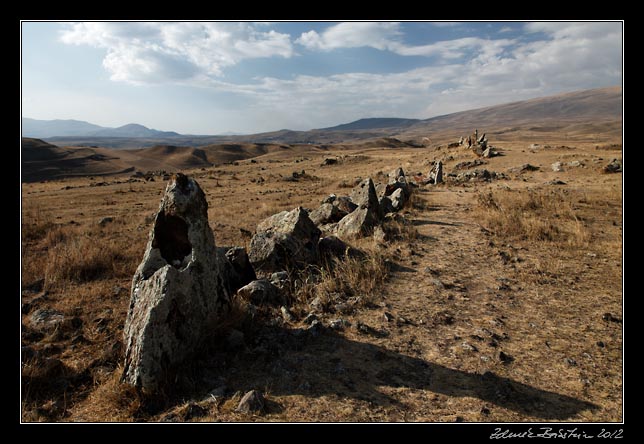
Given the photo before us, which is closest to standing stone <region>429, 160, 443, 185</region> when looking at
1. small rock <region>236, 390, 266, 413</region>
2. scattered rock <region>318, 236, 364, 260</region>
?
scattered rock <region>318, 236, 364, 260</region>

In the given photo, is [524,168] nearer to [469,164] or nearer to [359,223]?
[469,164]

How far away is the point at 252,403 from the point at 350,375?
3.67 ft

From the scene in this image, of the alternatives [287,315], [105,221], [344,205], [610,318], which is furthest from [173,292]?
[105,221]

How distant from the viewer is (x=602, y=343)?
4.44 m

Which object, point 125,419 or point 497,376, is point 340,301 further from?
point 125,419

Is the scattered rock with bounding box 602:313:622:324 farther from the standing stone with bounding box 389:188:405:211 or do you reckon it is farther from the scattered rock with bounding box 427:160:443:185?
the scattered rock with bounding box 427:160:443:185

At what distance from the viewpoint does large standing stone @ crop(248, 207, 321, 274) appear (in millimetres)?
7113

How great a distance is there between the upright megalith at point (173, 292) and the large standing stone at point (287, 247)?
2.10m

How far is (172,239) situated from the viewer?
461 centimetres

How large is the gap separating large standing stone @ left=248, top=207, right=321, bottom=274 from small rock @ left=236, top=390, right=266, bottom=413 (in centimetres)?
354

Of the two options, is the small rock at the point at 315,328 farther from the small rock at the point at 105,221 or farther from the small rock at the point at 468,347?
the small rock at the point at 105,221

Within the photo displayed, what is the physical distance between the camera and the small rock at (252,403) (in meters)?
3.38

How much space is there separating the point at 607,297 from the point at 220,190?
21.9 m
